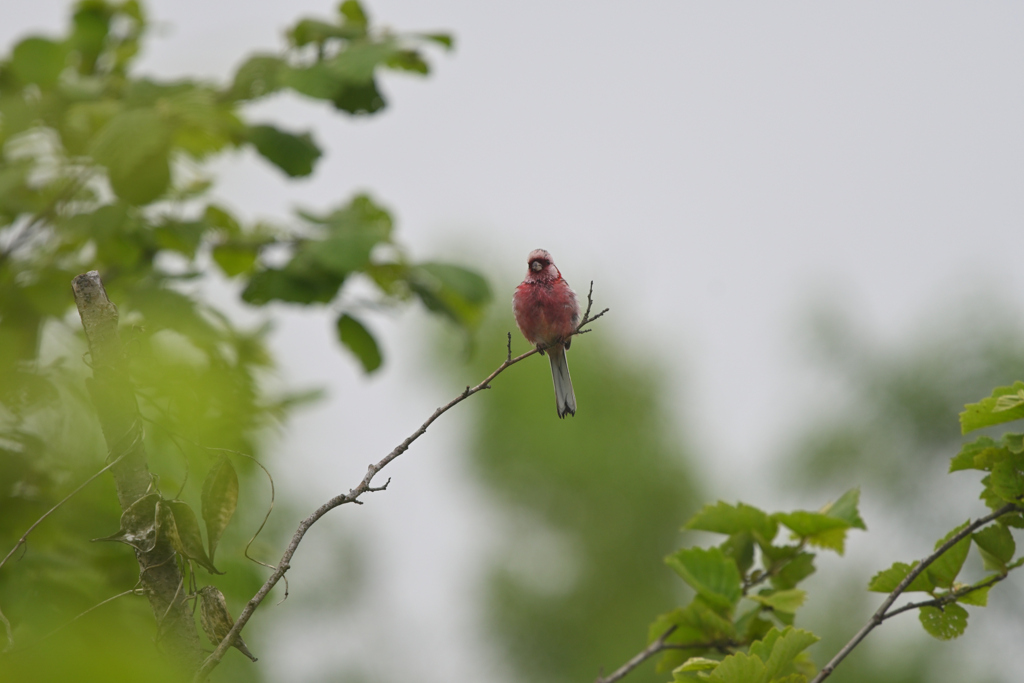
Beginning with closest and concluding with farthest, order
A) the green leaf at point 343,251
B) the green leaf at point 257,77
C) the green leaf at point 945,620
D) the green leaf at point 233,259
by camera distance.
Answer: the green leaf at point 945,620 < the green leaf at point 343,251 < the green leaf at point 257,77 < the green leaf at point 233,259

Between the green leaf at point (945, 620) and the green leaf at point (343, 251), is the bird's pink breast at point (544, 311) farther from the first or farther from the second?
the green leaf at point (945, 620)

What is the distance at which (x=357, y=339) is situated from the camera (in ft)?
12.5

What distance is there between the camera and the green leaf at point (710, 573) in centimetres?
279

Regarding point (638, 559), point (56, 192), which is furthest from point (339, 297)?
point (638, 559)

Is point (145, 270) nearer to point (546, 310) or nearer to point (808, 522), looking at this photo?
point (546, 310)

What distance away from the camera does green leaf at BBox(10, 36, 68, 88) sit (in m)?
3.94

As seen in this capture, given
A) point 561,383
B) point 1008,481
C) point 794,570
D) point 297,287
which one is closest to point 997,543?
point 1008,481

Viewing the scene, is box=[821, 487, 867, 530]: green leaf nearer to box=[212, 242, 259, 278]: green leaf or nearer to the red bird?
the red bird

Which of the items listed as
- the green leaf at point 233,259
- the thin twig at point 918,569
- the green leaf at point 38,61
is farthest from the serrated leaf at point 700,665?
the green leaf at point 38,61

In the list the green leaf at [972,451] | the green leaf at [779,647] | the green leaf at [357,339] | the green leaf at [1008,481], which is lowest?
the green leaf at [779,647]

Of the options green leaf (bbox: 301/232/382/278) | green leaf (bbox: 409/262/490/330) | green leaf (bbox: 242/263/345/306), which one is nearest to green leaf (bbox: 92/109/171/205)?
green leaf (bbox: 242/263/345/306)

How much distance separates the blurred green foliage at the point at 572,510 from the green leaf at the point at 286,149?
13465mm

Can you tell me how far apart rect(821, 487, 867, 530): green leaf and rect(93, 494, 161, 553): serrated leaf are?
2359 mm

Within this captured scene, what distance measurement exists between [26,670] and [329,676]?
20.1 metres
